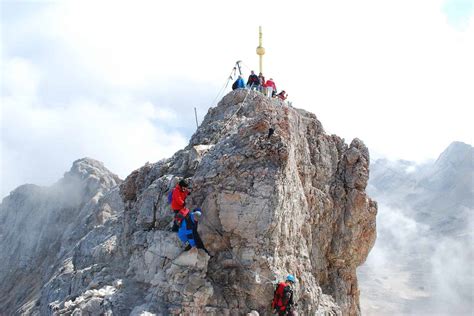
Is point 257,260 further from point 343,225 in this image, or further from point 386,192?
point 386,192

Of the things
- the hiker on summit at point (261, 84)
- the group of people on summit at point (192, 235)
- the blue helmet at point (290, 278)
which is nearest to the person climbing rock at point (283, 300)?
the group of people on summit at point (192, 235)

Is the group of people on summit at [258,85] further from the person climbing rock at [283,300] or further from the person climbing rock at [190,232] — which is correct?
the person climbing rock at [283,300]

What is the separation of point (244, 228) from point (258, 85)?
488 inches

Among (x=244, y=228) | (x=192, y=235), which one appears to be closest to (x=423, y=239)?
(x=244, y=228)

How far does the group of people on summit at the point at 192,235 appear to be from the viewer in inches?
530

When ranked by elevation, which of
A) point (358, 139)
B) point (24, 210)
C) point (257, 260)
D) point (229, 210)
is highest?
point (24, 210)

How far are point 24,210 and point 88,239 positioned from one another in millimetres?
61595

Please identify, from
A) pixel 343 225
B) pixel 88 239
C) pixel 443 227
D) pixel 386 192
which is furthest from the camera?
pixel 386 192

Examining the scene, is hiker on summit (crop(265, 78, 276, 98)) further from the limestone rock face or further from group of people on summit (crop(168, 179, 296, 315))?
group of people on summit (crop(168, 179, 296, 315))

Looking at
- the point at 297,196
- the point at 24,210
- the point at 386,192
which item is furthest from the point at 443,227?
the point at 297,196

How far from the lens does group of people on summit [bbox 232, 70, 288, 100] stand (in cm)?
2492

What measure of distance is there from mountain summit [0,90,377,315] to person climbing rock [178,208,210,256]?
0.39m

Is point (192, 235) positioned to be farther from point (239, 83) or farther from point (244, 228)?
point (239, 83)

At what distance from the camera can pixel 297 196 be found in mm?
17297
